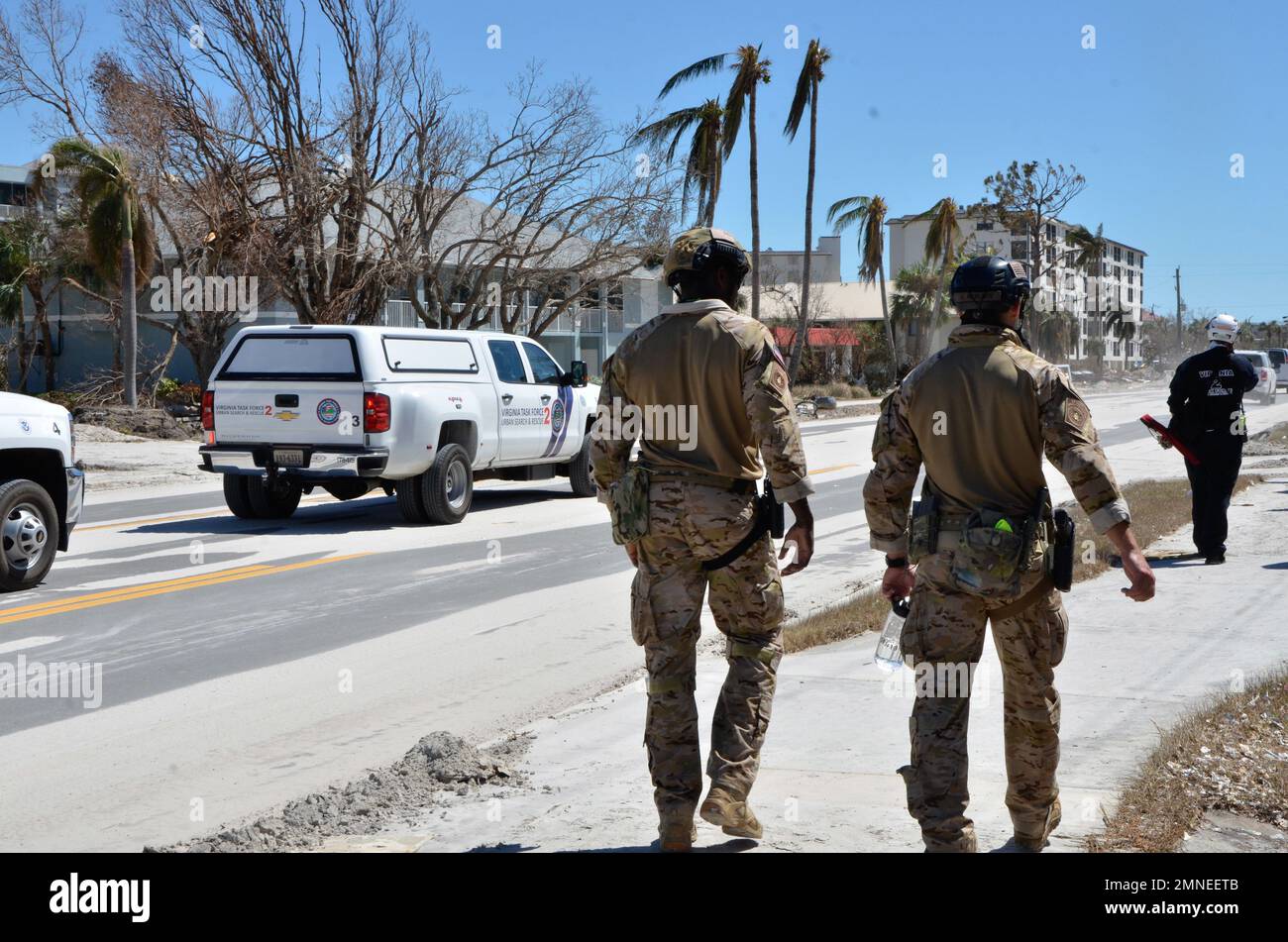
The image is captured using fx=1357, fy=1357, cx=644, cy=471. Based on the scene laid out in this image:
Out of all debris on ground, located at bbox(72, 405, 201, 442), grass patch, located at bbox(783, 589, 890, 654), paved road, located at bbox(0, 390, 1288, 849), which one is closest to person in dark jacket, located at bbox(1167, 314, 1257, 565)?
paved road, located at bbox(0, 390, 1288, 849)

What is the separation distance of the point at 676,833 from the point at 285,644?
179 inches

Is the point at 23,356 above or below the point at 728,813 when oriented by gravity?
above

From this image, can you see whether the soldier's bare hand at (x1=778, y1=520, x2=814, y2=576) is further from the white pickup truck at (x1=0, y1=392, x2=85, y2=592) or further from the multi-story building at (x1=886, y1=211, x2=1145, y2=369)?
the multi-story building at (x1=886, y1=211, x2=1145, y2=369)

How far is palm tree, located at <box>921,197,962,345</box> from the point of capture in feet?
174

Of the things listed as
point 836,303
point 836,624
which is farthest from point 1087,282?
point 836,624

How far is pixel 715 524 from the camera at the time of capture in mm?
4508

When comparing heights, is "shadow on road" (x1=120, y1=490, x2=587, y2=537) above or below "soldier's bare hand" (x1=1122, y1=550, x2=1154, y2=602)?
below

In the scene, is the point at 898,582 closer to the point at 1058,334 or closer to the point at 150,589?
the point at 150,589

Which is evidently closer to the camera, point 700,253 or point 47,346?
point 700,253

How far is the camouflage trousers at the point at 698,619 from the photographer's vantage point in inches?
175

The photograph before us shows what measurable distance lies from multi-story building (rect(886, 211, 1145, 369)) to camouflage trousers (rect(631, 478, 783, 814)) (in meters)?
66.0
